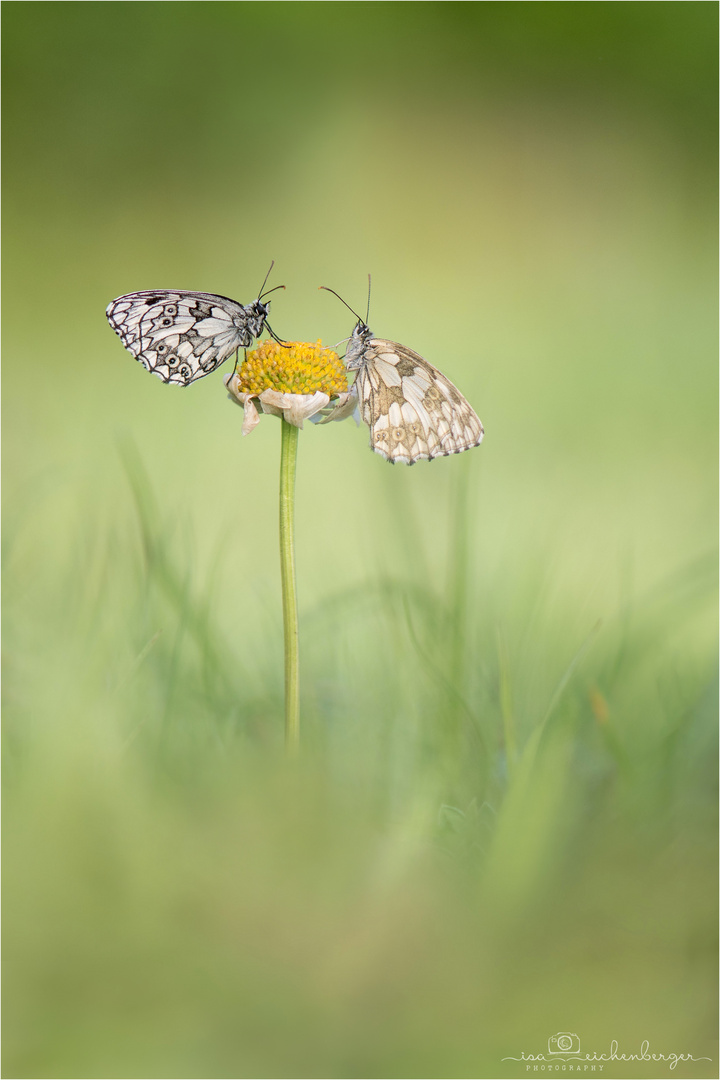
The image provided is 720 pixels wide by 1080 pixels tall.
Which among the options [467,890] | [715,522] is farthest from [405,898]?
[715,522]

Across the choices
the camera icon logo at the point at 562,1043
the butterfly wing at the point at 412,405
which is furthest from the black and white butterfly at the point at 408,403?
the camera icon logo at the point at 562,1043

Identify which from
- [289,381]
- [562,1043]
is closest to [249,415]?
[289,381]

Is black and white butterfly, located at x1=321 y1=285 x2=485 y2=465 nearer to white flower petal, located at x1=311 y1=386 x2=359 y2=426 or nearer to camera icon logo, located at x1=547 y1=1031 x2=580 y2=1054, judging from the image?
white flower petal, located at x1=311 y1=386 x2=359 y2=426

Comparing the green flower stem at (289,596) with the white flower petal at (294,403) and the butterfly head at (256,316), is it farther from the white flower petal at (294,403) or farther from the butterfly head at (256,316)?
the butterfly head at (256,316)

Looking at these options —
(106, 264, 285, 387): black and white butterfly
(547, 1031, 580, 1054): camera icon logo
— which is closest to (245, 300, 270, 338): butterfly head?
(106, 264, 285, 387): black and white butterfly

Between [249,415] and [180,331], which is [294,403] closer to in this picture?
[249,415]

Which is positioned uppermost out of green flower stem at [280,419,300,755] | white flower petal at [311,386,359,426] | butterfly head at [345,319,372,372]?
butterfly head at [345,319,372,372]

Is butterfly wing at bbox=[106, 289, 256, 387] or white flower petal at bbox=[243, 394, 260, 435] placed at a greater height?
butterfly wing at bbox=[106, 289, 256, 387]
